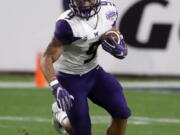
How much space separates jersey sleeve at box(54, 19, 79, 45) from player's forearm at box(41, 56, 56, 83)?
21cm

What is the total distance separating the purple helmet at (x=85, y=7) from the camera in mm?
7859

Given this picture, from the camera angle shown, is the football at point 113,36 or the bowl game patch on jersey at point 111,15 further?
the bowl game patch on jersey at point 111,15

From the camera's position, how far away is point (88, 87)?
26.8ft

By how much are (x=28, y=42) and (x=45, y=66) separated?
302 inches

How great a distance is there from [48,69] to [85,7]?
652 millimetres

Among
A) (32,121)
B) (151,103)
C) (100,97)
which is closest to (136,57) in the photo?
(151,103)

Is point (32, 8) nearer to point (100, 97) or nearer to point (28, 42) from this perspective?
point (28, 42)

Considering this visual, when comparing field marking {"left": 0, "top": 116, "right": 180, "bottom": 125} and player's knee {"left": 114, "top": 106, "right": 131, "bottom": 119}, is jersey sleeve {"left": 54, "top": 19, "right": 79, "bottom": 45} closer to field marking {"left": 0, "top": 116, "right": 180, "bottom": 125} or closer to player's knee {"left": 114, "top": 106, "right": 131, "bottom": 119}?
player's knee {"left": 114, "top": 106, "right": 131, "bottom": 119}

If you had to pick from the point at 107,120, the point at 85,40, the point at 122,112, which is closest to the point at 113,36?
the point at 85,40

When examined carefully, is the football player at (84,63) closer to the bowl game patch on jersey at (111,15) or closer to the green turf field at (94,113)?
the bowl game patch on jersey at (111,15)

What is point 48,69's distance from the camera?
7738 mm

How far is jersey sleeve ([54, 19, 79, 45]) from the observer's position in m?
7.76

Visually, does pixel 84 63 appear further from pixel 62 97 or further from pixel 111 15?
pixel 62 97

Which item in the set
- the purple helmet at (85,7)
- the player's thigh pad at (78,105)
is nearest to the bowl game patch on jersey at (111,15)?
the purple helmet at (85,7)
